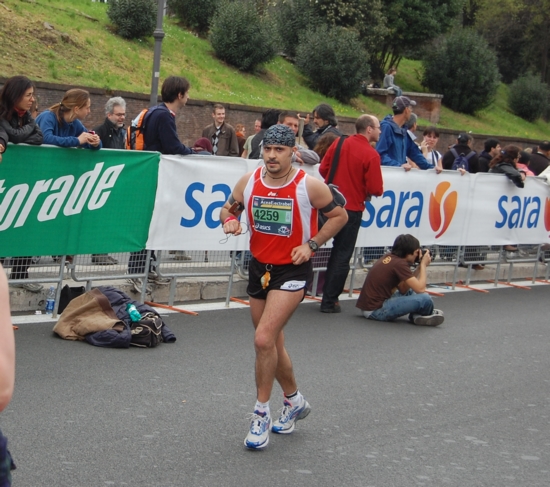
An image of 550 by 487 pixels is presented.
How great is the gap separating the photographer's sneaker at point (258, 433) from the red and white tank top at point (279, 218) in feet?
3.24

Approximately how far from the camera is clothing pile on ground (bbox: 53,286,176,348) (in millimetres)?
8195

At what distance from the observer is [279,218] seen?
6211 mm

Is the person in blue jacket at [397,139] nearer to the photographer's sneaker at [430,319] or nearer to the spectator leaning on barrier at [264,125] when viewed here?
the spectator leaning on barrier at [264,125]

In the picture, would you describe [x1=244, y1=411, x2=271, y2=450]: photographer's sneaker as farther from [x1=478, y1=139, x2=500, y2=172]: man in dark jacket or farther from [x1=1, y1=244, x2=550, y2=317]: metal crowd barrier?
[x1=478, y1=139, x2=500, y2=172]: man in dark jacket

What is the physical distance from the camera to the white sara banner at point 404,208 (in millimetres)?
9930

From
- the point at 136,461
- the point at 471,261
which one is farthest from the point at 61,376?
the point at 471,261

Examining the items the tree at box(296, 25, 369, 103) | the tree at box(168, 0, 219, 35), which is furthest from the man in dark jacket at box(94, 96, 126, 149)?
the tree at box(168, 0, 219, 35)

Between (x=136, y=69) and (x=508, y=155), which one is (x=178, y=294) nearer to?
(x=508, y=155)

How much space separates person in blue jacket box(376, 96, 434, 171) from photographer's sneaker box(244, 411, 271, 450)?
6.98 metres

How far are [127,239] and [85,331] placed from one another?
152cm

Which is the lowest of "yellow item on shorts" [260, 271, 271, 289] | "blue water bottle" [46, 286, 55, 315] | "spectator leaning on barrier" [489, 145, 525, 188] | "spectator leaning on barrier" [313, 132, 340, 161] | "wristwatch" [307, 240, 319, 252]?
"blue water bottle" [46, 286, 55, 315]

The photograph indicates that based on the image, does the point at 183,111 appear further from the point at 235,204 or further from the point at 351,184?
the point at 235,204

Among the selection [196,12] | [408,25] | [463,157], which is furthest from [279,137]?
[408,25]

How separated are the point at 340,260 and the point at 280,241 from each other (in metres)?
4.90
